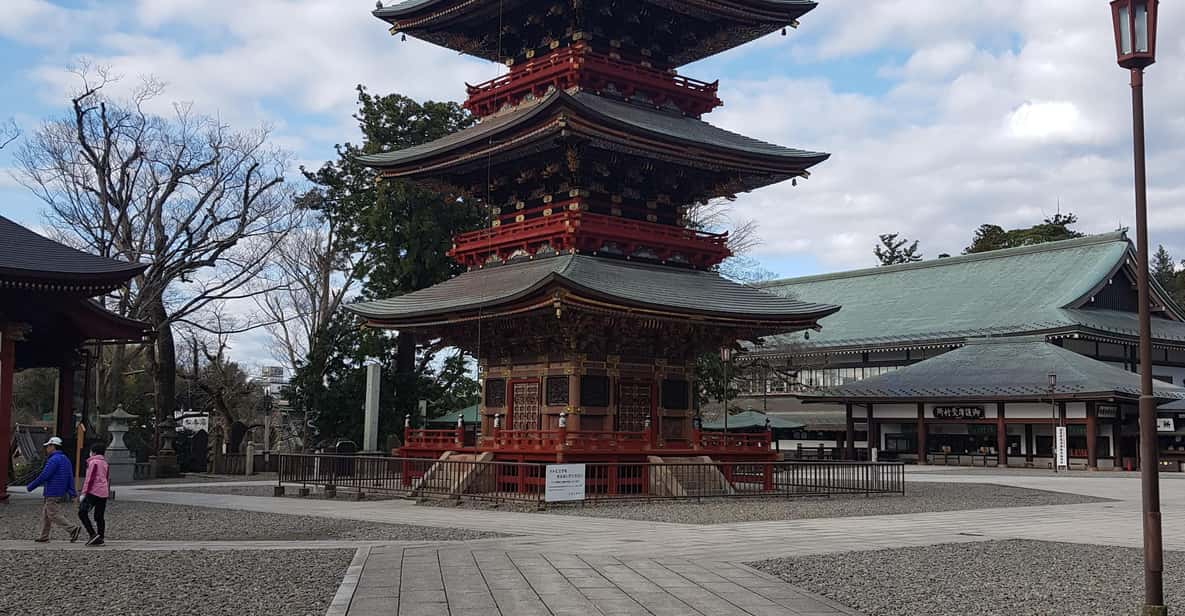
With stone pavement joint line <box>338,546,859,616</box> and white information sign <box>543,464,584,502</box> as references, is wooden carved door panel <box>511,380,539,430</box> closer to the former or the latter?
white information sign <box>543,464,584,502</box>

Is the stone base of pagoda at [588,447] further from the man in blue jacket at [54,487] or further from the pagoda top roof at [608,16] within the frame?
the pagoda top roof at [608,16]

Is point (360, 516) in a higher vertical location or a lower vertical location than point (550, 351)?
lower

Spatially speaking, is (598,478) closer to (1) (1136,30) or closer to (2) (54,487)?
(2) (54,487)

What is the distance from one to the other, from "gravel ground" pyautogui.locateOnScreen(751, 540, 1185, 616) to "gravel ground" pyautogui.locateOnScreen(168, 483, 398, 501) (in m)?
16.0

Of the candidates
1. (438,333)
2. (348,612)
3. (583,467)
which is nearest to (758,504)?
(583,467)

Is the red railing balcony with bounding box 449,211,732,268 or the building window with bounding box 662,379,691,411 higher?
the red railing balcony with bounding box 449,211,732,268

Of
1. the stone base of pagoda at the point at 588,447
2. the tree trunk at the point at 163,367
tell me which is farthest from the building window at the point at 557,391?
the tree trunk at the point at 163,367

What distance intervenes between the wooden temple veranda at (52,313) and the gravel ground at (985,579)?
17759 mm

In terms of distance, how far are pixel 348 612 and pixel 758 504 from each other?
16.2 meters

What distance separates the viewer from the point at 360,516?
20.8 m

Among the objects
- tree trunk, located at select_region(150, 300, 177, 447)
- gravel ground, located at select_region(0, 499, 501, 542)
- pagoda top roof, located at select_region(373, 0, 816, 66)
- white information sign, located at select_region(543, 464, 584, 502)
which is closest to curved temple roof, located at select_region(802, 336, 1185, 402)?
pagoda top roof, located at select_region(373, 0, 816, 66)

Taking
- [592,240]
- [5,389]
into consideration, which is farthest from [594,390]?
[5,389]

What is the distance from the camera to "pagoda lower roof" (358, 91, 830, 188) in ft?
89.9

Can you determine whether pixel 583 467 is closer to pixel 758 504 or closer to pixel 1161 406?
pixel 758 504
